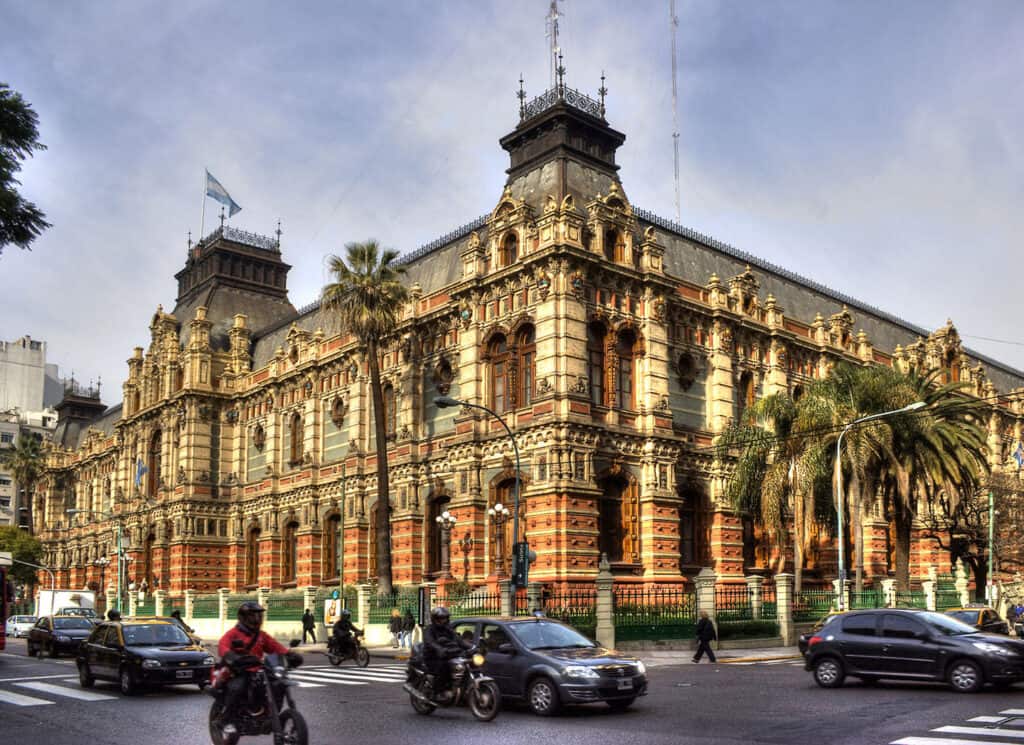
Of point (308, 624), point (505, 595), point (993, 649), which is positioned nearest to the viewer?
point (993, 649)

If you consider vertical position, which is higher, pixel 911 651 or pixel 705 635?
pixel 911 651

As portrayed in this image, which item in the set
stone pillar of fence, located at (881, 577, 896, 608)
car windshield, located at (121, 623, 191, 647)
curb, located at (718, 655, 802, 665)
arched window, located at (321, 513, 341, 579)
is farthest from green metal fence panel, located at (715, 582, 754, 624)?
arched window, located at (321, 513, 341, 579)

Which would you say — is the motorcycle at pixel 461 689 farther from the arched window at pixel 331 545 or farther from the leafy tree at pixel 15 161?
the arched window at pixel 331 545

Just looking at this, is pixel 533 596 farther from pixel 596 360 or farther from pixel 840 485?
pixel 840 485

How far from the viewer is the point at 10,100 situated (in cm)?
2259

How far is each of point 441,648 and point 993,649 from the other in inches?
408

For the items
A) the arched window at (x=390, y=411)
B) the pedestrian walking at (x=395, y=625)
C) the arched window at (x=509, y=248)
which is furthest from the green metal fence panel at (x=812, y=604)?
the arched window at (x=390, y=411)

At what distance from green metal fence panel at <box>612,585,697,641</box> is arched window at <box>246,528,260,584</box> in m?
29.4

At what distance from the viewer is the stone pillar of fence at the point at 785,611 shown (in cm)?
3847

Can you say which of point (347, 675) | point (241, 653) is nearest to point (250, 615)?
point (241, 653)

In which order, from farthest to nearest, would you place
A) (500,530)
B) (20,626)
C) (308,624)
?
1. (20,626)
2. (500,530)
3. (308,624)

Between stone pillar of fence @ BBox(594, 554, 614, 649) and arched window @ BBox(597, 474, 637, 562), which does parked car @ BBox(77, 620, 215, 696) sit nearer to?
stone pillar of fence @ BBox(594, 554, 614, 649)

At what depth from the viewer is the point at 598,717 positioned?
17.5 metres

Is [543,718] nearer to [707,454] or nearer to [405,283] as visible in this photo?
[707,454]
